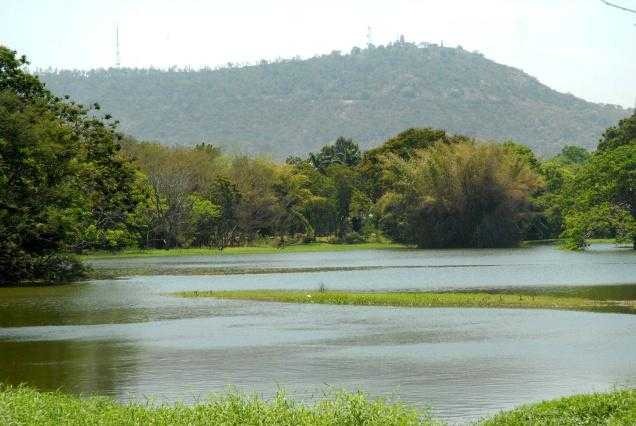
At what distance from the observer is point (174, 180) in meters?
102

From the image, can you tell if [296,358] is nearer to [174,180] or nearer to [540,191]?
[174,180]

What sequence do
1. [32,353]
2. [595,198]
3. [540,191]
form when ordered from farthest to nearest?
A: 1. [540,191]
2. [595,198]
3. [32,353]

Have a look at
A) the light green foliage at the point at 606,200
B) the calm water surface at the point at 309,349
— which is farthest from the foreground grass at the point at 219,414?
the light green foliage at the point at 606,200

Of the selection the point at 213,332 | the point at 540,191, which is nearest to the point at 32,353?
the point at 213,332

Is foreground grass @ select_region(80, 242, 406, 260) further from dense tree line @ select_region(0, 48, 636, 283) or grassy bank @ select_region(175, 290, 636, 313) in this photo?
grassy bank @ select_region(175, 290, 636, 313)

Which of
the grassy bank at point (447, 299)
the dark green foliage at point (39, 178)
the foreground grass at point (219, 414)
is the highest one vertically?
the dark green foliage at point (39, 178)

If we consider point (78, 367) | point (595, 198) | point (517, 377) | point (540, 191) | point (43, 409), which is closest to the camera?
point (43, 409)

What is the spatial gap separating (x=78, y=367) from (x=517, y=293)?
22381 millimetres

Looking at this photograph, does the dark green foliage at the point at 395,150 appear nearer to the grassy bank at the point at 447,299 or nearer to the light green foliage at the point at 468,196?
the light green foliage at the point at 468,196

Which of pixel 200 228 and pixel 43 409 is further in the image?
pixel 200 228

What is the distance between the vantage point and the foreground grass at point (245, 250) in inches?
3802

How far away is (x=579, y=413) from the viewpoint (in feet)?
47.5

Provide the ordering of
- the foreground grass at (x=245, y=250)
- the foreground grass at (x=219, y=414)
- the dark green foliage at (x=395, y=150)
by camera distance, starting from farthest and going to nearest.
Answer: the dark green foliage at (x=395, y=150) < the foreground grass at (x=245, y=250) < the foreground grass at (x=219, y=414)

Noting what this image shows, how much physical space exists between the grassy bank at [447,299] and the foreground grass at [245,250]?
5028 cm
